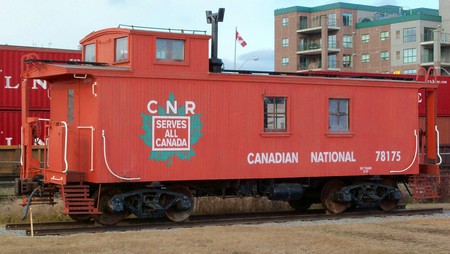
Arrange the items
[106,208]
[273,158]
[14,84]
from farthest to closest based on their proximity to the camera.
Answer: [14,84] < [273,158] < [106,208]

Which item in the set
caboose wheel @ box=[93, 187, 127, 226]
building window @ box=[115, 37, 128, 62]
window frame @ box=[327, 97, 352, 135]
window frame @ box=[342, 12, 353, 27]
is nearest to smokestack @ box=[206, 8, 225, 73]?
building window @ box=[115, 37, 128, 62]

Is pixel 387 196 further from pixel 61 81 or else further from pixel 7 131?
pixel 7 131

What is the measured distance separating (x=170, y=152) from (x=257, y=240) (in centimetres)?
406

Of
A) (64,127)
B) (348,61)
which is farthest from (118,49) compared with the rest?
(348,61)

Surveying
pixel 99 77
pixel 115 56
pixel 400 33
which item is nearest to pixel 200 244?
pixel 99 77

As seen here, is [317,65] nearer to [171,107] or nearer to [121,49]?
[121,49]

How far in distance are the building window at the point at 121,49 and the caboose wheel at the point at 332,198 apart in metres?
6.06

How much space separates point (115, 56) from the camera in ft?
53.6

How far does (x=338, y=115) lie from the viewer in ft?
59.2

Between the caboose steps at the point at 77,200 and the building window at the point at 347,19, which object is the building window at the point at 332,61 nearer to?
the building window at the point at 347,19

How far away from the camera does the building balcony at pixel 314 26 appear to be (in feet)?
297

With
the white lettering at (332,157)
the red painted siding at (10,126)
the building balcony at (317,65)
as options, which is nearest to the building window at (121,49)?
the white lettering at (332,157)

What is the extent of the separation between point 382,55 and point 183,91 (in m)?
75.0

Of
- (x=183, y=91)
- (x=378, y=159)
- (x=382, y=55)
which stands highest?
(x=382, y=55)
